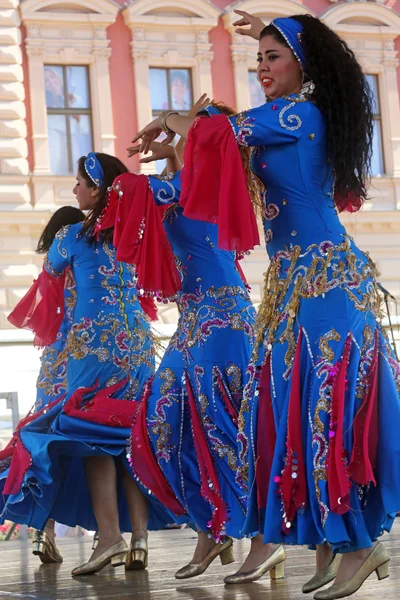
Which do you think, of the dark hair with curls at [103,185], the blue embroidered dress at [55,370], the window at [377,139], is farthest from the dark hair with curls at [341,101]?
the window at [377,139]

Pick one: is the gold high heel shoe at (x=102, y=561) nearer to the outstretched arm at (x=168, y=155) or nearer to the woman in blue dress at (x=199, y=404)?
the woman in blue dress at (x=199, y=404)

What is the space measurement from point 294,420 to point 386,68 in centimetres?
1657

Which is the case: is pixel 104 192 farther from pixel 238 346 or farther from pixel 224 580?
pixel 224 580

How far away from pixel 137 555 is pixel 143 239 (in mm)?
1193

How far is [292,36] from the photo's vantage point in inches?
144

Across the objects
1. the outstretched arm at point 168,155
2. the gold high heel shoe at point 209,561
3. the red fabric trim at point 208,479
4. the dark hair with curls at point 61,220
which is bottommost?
the gold high heel shoe at point 209,561

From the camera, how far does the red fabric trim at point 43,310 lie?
5879mm

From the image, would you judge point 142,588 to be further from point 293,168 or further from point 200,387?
point 293,168

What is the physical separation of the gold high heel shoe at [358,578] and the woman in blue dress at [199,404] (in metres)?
1.00

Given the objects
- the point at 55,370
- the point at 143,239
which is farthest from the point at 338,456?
the point at 55,370

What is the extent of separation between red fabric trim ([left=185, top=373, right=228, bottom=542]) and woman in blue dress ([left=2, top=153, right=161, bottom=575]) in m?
0.54

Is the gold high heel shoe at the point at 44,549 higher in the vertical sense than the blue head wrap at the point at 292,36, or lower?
lower

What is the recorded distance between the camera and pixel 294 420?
339cm

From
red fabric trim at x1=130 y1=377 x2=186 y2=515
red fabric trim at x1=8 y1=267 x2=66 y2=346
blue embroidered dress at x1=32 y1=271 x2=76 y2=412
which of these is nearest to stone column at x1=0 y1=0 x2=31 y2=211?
blue embroidered dress at x1=32 y1=271 x2=76 y2=412
